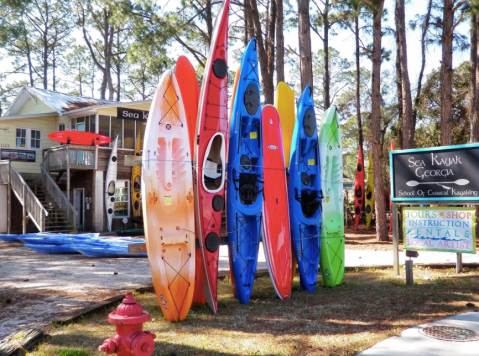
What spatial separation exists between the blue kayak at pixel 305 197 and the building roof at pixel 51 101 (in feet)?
56.1

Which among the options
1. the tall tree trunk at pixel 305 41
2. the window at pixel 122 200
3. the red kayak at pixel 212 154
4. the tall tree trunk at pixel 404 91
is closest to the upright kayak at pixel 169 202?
the red kayak at pixel 212 154

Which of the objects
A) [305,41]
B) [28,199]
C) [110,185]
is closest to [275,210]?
[305,41]

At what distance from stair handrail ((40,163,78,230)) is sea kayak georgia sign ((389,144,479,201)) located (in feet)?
42.5

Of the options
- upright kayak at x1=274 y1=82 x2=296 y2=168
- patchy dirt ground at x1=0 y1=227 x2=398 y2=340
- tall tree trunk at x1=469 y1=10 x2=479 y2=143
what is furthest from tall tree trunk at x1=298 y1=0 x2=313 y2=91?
tall tree trunk at x1=469 y1=10 x2=479 y2=143

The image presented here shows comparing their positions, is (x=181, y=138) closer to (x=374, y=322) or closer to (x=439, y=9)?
(x=374, y=322)

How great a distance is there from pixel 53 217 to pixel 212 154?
1396 centimetres

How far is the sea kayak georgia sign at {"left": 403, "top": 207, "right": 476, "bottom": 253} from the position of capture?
8.28 metres

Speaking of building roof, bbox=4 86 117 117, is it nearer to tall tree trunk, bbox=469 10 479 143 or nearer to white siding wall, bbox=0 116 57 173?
white siding wall, bbox=0 116 57 173

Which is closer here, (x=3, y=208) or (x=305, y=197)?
(x=305, y=197)

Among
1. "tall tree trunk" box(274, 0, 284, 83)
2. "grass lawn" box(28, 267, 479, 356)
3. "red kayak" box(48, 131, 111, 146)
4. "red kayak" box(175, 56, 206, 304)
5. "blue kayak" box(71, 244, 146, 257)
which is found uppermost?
"tall tree trunk" box(274, 0, 284, 83)

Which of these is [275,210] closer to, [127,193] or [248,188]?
[248,188]

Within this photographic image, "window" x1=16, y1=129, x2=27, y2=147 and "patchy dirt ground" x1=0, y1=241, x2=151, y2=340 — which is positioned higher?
"window" x1=16, y1=129, x2=27, y2=147

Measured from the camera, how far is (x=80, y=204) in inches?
864

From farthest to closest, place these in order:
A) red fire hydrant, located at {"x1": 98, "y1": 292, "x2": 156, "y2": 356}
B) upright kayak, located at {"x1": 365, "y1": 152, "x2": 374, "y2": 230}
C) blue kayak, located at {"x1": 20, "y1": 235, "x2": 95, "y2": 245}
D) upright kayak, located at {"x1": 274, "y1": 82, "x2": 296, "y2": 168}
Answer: upright kayak, located at {"x1": 365, "y1": 152, "x2": 374, "y2": 230}, blue kayak, located at {"x1": 20, "y1": 235, "x2": 95, "y2": 245}, upright kayak, located at {"x1": 274, "y1": 82, "x2": 296, "y2": 168}, red fire hydrant, located at {"x1": 98, "y1": 292, "x2": 156, "y2": 356}
